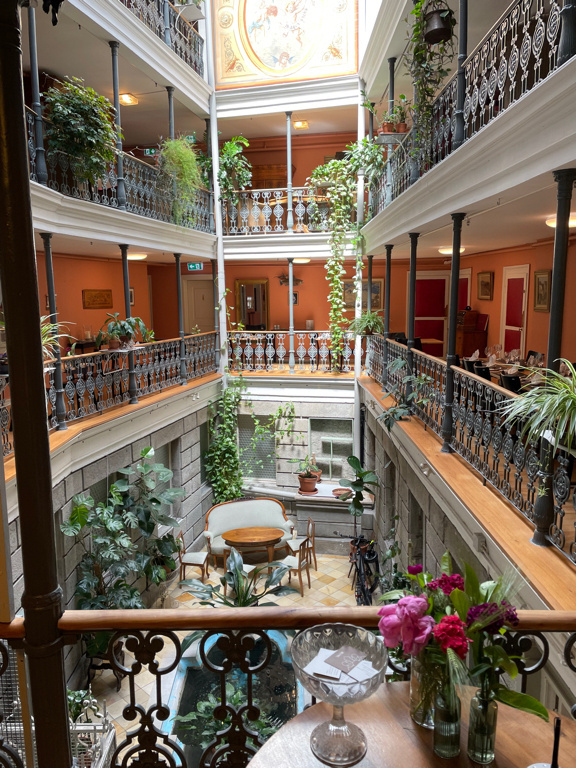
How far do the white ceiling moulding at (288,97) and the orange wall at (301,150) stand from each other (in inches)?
83.6

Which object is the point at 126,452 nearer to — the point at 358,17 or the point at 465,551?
the point at 465,551

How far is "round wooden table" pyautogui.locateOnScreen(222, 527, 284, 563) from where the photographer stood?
820 cm

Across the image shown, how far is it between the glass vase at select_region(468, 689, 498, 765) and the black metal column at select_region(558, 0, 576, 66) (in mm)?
2839

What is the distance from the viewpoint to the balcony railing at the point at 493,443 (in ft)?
9.93

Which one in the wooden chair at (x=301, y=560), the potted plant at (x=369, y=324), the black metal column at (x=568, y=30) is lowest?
the wooden chair at (x=301, y=560)

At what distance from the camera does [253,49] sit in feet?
33.6

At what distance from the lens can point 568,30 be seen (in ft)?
8.70

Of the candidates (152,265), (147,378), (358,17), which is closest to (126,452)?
(147,378)

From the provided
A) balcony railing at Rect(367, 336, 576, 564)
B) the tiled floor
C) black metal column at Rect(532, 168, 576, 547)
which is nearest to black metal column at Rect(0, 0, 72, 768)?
balcony railing at Rect(367, 336, 576, 564)

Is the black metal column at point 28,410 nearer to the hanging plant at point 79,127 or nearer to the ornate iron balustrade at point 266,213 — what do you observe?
the hanging plant at point 79,127

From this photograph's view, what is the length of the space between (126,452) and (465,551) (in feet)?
15.6

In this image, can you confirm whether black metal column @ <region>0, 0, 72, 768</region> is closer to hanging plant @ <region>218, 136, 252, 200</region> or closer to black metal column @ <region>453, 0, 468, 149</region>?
black metal column @ <region>453, 0, 468, 149</region>

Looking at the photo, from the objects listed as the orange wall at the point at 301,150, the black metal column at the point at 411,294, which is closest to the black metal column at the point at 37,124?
the black metal column at the point at 411,294

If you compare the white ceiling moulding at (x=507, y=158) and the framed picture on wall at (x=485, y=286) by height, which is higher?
the white ceiling moulding at (x=507, y=158)
